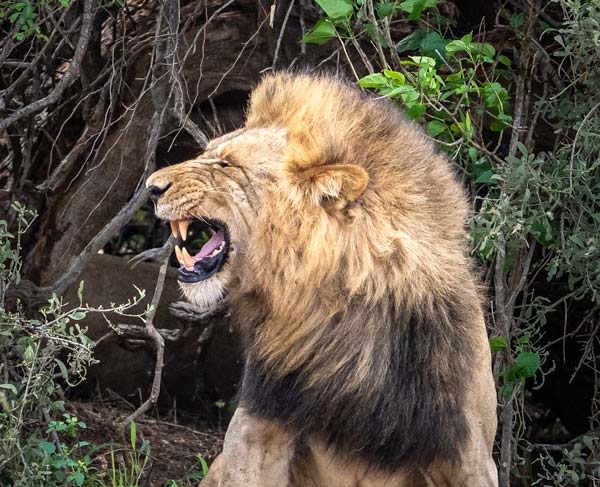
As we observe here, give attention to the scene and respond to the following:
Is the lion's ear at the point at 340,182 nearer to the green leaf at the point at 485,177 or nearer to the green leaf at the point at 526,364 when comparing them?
the green leaf at the point at 485,177

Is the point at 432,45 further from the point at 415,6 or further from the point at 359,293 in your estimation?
the point at 359,293

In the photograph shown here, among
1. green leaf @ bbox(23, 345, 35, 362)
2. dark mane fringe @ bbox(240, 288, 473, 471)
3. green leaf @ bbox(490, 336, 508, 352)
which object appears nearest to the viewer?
dark mane fringe @ bbox(240, 288, 473, 471)

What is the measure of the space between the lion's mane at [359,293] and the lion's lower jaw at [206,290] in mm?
54

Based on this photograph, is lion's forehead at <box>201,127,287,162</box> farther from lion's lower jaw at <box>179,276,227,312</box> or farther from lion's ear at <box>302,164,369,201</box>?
lion's lower jaw at <box>179,276,227,312</box>

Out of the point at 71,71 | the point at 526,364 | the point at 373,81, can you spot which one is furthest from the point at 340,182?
the point at 71,71

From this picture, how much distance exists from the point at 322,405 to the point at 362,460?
0.20 metres

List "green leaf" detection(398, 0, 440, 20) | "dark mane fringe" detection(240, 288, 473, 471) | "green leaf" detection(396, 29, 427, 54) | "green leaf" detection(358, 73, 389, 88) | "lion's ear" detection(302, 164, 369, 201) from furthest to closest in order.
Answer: "green leaf" detection(396, 29, 427, 54) < "green leaf" detection(398, 0, 440, 20) < "green leaf" detection(358, 73, 389, 88) < "dark mane fringe" detection(240, 288, 473, 471) < "lion's ear" detection(302, 164, 369, 201)

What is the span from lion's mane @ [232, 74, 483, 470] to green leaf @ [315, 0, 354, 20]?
0.68 m

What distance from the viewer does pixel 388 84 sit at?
3631 millimetres

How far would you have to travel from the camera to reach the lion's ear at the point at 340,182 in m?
2.78

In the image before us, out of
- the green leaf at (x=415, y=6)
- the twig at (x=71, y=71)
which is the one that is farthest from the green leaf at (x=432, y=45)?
the twig at (x=71, y=71)

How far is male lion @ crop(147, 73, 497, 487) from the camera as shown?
9.26ft

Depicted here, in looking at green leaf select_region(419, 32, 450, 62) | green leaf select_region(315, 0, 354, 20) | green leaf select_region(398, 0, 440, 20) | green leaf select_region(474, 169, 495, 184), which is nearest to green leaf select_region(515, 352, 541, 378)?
green leaf select_region(474, 169, 495, 184)

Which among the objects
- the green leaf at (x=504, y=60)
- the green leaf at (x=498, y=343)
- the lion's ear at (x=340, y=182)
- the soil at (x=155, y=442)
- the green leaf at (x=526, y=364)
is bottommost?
the soil at (x=155, y=442)
